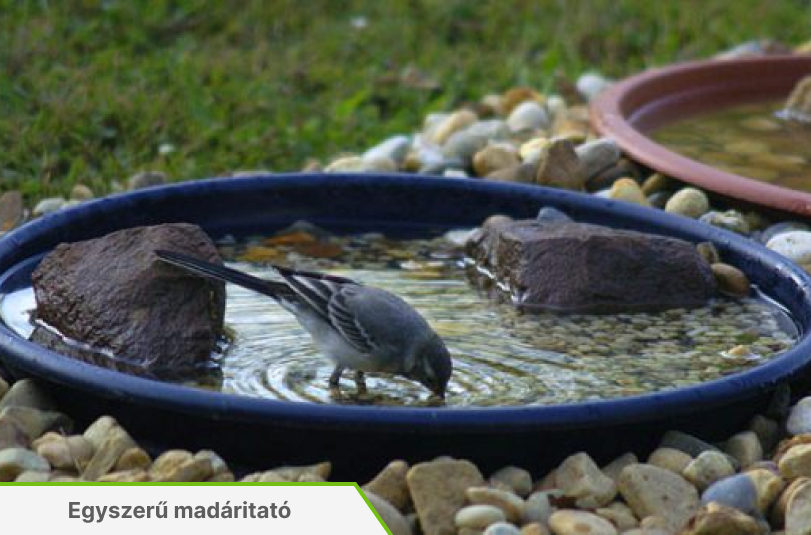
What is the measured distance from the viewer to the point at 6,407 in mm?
4168

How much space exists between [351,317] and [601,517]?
1049 mm

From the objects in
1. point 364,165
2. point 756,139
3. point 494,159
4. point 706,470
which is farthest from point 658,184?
point 706,470

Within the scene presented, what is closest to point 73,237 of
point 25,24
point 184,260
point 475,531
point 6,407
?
point 184,260

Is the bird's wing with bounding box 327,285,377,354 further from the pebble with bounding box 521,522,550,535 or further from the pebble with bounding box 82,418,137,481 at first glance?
the pebble with bounding box 521,522,550,535

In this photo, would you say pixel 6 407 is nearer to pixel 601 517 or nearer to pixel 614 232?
pixel 601 517

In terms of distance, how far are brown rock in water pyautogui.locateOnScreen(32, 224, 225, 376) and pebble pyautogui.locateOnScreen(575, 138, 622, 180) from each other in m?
2.09

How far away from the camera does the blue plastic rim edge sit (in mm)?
3852

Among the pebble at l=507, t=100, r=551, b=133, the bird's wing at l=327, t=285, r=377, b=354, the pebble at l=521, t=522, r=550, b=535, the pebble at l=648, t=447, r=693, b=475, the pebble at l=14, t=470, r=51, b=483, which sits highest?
the bird's wing at l=327, t=285, r=377, b=354

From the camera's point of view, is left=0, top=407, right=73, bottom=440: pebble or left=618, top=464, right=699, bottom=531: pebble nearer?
left=618, top=464, right=699, bottom=531: pebble

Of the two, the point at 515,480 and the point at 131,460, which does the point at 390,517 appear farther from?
the point at 131,460

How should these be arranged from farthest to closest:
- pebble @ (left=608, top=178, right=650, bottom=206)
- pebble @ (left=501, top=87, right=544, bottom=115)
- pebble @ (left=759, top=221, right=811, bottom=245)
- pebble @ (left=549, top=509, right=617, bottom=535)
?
pebble @ (left=501, top=87, right=544, bottom=115)
pebble @ (left=608, top=178, right=650, bottom=206)
pebble @ (left=759, top=221, right=811, bottom=245)
pebble @ (left=549, top=509, right=617, bottom=535)

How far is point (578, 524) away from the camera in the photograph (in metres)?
3.75

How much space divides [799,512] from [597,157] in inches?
109

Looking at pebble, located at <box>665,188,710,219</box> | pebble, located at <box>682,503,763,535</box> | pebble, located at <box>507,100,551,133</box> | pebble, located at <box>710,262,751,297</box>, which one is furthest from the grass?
pebble, located at <box>682,503,763,535</box>
